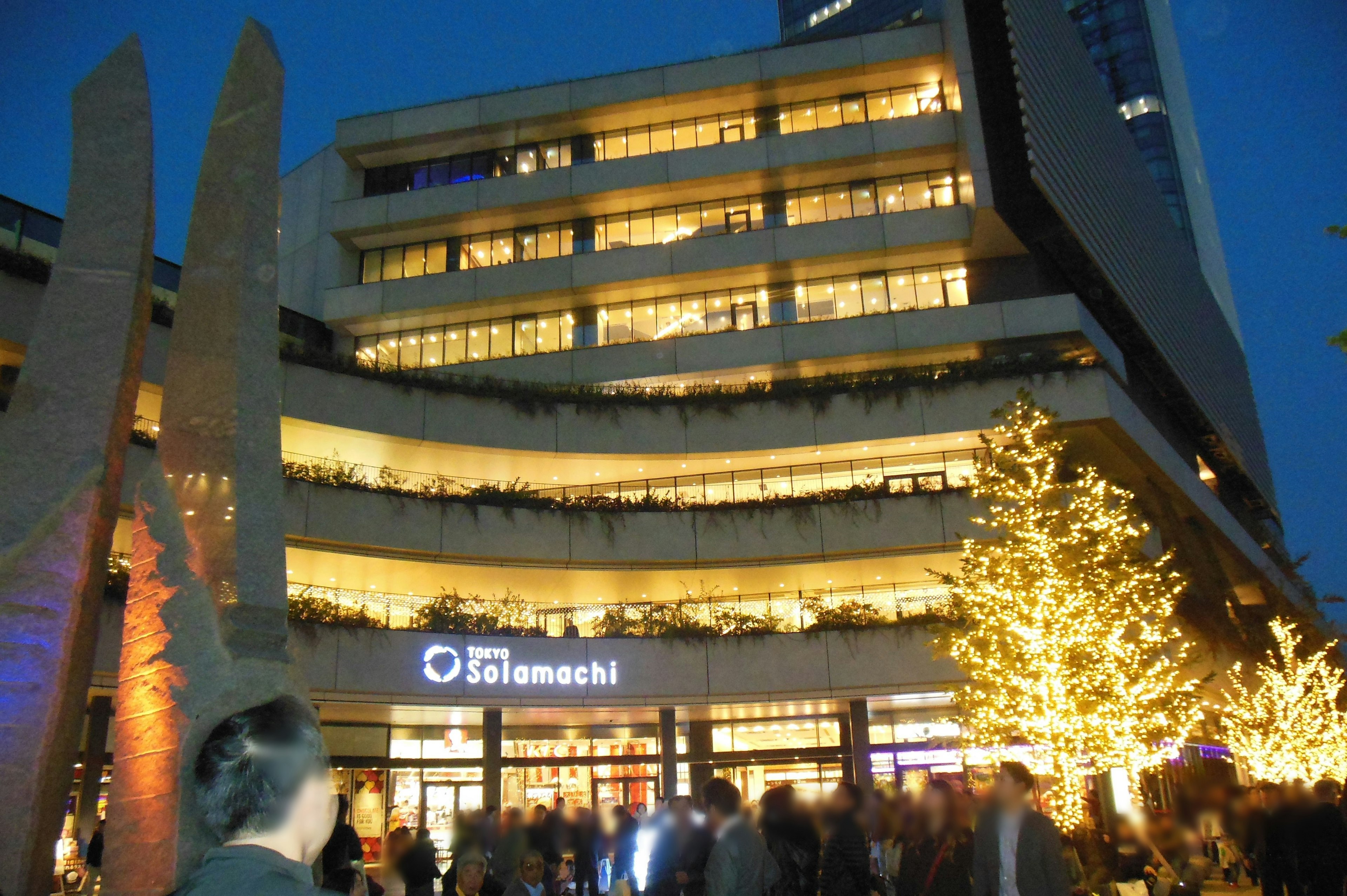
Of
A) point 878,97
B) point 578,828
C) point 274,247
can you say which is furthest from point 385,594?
point 878,97

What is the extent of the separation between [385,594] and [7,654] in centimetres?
1543

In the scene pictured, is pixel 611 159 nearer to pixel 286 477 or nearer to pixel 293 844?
pixel 286 477

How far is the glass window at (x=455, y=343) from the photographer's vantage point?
3750 cm

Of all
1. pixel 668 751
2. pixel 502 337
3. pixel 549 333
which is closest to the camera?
pixel 668 751

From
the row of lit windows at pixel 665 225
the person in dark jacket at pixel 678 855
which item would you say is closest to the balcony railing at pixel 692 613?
the row of lit windows at pixel 665 225

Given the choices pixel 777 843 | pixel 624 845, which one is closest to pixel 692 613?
pixel 624 845

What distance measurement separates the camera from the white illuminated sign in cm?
2339

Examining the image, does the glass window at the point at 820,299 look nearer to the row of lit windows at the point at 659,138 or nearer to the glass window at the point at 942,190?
the glass window at the point at 942,190

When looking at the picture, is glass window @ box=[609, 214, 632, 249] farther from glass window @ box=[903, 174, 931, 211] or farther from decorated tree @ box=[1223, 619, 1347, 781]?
decorated tree @ box=[1223, 619, 1347, 781]

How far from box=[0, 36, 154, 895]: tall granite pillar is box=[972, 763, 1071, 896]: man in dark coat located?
765 centimetres

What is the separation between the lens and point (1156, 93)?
8288 centimetres

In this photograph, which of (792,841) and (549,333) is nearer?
(792,841)

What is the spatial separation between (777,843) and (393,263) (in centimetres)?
3546

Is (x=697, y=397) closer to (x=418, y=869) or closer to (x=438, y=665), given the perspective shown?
(x=438, y=665)
